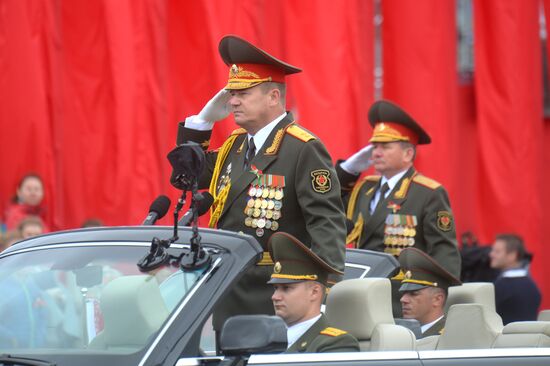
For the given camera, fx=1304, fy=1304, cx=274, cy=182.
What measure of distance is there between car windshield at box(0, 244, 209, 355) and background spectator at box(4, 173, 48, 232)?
603 cm

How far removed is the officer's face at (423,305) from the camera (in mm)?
7039

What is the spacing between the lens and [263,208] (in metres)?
5.68

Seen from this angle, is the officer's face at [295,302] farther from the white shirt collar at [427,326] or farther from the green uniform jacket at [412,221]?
the green uniform jacket at [412,221]

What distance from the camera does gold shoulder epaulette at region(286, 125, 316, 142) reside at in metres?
5.76

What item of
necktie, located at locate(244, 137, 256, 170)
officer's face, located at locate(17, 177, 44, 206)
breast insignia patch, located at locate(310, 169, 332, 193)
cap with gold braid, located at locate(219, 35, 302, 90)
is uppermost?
cap with gold braid, located at locate(219, 35, 302, 90)

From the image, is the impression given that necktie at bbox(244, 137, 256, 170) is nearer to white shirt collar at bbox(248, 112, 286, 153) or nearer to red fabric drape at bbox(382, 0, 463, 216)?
white shirt collar at bbox(248, 112, 286, 153)

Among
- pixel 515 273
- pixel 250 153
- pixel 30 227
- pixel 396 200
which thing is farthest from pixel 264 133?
pixel 515 273

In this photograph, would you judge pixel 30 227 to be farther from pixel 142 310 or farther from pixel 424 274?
pixel 142 310

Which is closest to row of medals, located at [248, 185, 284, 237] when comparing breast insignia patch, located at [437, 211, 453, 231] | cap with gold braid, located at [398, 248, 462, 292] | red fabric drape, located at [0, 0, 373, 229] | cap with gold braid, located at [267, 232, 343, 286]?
cap with gold braid, located at [267, 232, 343, 286]

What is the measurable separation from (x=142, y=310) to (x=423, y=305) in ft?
9.96

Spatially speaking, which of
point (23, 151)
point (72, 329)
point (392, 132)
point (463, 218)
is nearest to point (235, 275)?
point (72, 329)

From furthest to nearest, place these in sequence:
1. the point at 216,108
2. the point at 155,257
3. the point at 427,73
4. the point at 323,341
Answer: the point at 427,73, the point at 216,108, the point at 323,341, the point at 155,257

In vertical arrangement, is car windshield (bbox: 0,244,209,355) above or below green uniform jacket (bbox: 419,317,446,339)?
above

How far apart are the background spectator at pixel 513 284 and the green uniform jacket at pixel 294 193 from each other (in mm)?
4077
